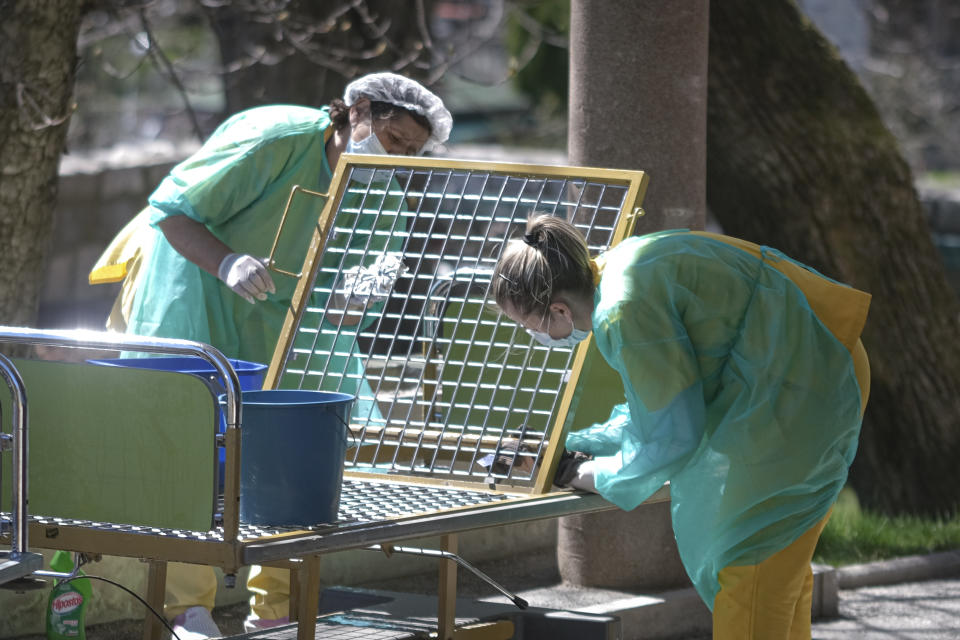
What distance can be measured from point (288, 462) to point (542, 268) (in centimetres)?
67

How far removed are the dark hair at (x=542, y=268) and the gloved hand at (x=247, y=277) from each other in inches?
31.9

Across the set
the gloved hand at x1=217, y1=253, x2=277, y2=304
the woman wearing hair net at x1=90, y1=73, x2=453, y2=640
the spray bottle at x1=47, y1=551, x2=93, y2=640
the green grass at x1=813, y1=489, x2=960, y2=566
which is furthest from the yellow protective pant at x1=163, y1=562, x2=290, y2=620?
the green grass at x1=813, y1=489, x2=960, y2=566

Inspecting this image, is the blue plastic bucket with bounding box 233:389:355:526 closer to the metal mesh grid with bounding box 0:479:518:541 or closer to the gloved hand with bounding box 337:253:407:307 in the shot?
the metal mesh grid with bounding box 0:479:518:541

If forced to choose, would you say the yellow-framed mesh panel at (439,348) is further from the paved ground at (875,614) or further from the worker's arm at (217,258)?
the paved ground at (875,614)

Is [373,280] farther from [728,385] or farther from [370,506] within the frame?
[728,385]

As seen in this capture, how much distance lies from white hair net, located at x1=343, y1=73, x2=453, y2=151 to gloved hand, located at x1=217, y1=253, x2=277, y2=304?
0.56 metres

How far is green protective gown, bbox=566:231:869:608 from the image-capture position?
273cm

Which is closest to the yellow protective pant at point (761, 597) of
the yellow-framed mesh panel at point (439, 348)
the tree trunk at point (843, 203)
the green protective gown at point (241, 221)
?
the yellow-framed mesh panel at point (439, 348)

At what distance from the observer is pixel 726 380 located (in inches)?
113

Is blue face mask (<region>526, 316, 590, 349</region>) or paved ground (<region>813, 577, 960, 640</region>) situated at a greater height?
blue face mask (<region>526, 316, 590, 349</region>)

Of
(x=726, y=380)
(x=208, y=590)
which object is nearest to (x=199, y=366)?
(x=208, y=590)

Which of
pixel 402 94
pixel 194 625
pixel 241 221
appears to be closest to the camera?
pixel 194 625

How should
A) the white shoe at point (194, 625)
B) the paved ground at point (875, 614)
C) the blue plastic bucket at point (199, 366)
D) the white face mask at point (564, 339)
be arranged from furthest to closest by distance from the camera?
the paved ground at point (875, 614) < the white shoe at point (194, 625) < the blue plastic bucket at point (199, 366) < the white face mask at point (564, 339)

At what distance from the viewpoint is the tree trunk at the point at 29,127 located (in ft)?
16.1
